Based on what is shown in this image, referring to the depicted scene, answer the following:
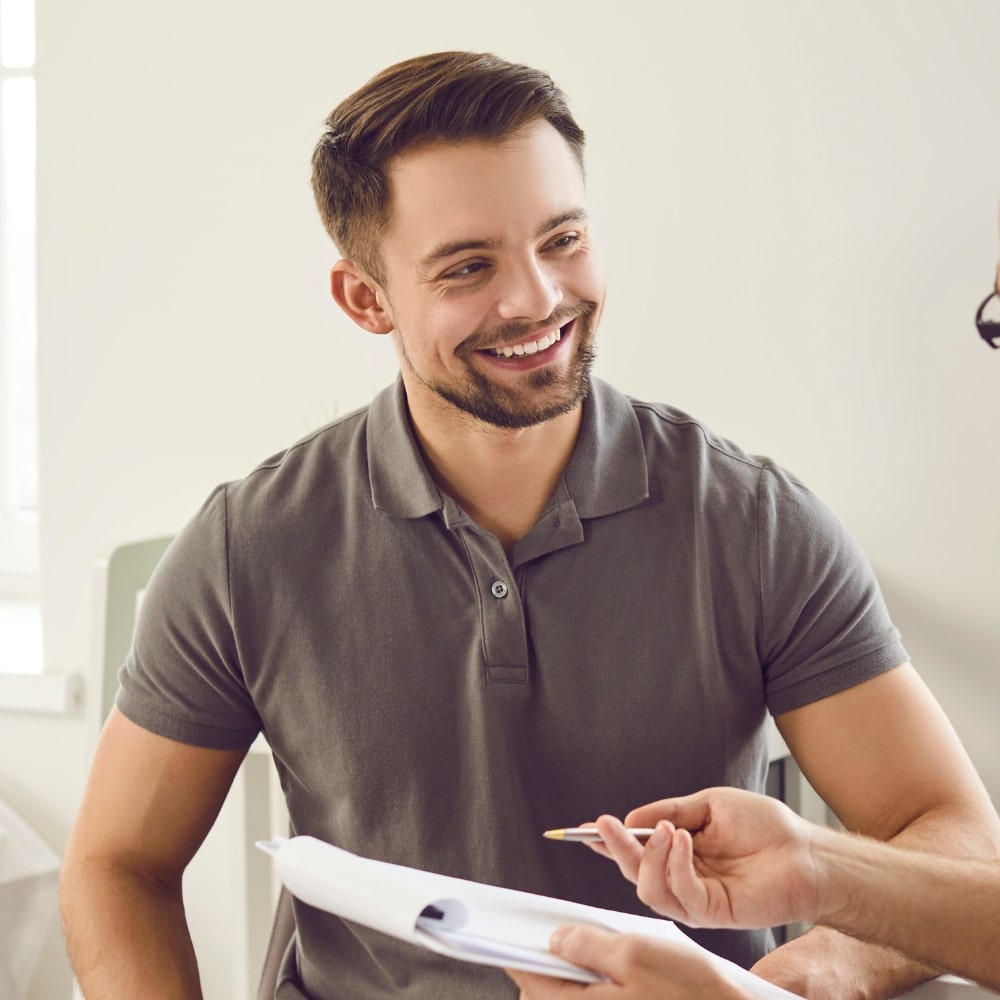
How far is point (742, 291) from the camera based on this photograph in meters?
2.01

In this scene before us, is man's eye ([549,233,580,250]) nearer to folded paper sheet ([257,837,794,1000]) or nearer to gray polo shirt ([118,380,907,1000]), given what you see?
gray polo shirt ([118,380,907,1000])

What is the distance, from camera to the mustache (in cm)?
121

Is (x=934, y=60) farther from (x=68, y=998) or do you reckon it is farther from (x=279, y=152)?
(x=68, y=998)

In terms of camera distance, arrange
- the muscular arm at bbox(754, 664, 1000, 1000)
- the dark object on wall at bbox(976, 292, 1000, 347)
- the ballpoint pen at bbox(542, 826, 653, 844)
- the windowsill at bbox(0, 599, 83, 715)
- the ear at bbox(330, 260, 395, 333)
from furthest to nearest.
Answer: the windowsill at bbox(0, 599, 83, 715) < the dark object on wall at bbox(976, 292, 1000, 347) < the ear at bbox(330, 260, 395, 333) < the muscular arm at bbox(754, 664, 1000, 1000) < the ballpoint pen at bbox(542, 826, 653, 844)

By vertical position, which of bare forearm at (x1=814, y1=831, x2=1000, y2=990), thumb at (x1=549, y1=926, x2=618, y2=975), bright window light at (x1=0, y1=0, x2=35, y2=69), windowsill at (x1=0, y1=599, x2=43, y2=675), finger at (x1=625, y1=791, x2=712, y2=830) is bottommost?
windowsill at (x1=0, y1=599, x2=43, y2=675)

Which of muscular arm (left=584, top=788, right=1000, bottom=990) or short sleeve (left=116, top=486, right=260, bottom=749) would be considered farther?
short sleeve (left=116, top=486, right=260, bottom=749)

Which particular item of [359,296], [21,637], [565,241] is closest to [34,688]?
[21,637]

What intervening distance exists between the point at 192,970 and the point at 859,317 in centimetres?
134

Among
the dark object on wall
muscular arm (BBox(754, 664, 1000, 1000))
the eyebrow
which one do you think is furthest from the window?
muscular arm (BBox(754, 664, 1000, 1000))

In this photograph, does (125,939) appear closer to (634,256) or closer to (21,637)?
(634,256)

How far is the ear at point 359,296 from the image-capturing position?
1.37m

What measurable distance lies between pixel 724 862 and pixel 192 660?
1.82 feet

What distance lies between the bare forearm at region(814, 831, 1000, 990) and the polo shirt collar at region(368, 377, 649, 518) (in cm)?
40

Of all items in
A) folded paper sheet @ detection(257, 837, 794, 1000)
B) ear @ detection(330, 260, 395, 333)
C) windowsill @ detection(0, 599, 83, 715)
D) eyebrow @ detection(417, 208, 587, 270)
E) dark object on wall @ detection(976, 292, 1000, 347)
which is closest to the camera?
folded paper sheet @ detection(257, 837, 794, 1000)
